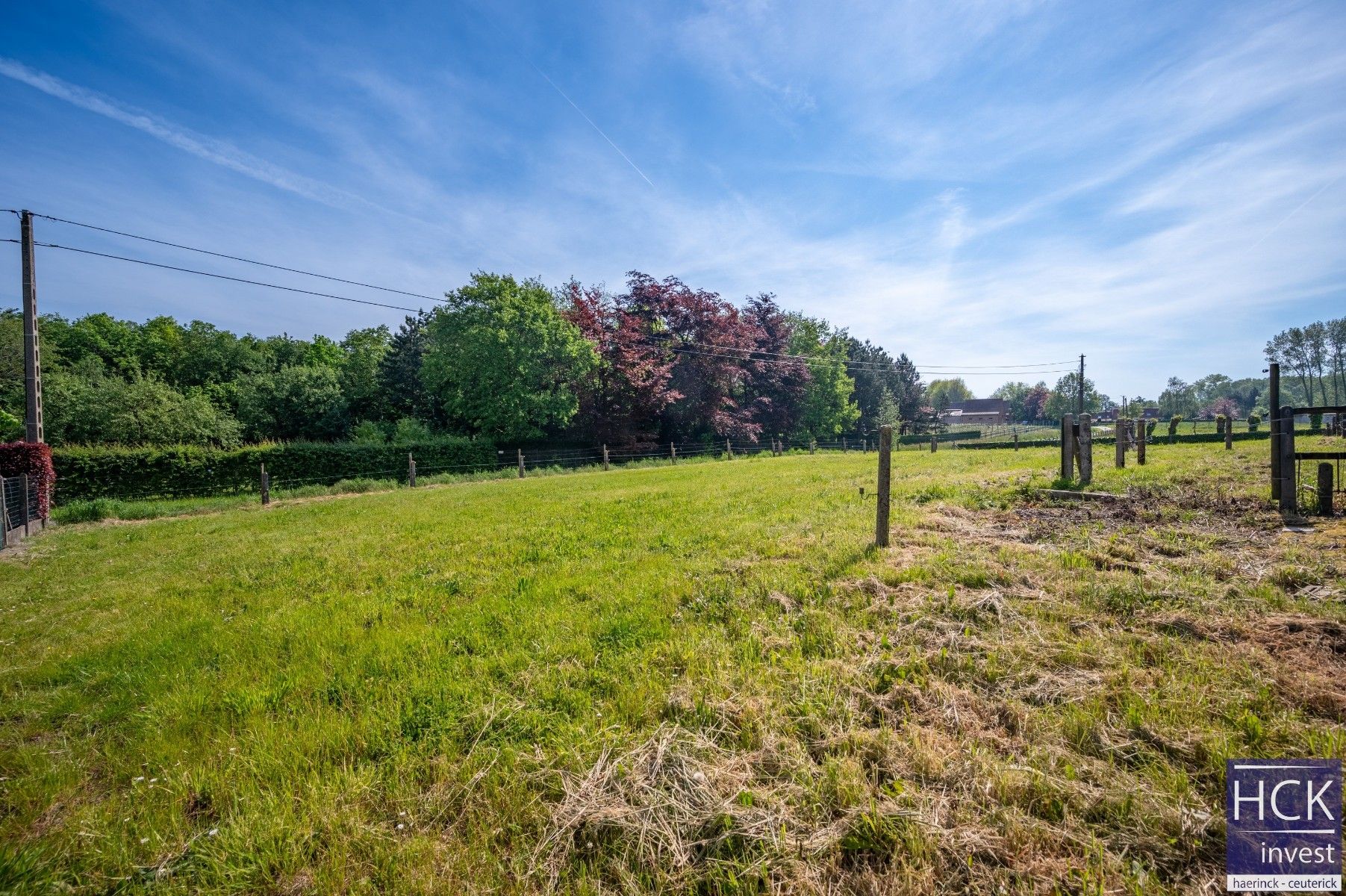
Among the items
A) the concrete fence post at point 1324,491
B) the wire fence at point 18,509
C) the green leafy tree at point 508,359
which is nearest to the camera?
the concrete fence post at point 1324,491

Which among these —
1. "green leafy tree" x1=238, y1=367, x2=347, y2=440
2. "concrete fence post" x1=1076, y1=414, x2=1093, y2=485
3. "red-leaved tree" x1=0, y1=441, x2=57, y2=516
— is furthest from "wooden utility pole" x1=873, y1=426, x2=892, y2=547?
"green leafy tree" x1=238, y1=367, x2=347, y2=440

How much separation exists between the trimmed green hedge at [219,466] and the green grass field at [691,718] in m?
15.4

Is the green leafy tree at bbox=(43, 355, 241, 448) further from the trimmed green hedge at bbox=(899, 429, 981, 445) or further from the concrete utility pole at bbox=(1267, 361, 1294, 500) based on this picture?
the trimmed green hedge at bbox=(899, 429, 981, 445)

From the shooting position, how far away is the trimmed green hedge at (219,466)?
53.5 feet

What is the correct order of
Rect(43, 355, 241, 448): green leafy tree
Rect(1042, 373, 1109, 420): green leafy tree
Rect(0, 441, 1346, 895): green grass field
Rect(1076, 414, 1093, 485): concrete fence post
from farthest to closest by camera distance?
Rect(1042, 373, 1109, 420): green leafy tree
Rect(43, 355, 241, 448): green leafy tree
Rect(1076, 414, 1093, 485): concrete fence post
Rect(0, 441, 1346, 895): green grass field

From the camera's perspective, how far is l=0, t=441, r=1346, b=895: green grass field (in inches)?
73.4

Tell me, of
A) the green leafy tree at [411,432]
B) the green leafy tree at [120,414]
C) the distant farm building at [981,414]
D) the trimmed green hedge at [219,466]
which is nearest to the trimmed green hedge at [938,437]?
the distant farm building at [981,414]

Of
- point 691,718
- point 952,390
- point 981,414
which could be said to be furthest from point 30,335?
point 952,390

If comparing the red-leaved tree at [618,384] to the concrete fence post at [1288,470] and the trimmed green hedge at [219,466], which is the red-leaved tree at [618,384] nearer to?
the trimmed green hedge at [219,466]

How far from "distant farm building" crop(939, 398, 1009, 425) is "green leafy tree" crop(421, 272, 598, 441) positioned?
74252 mm

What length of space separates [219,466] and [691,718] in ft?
Result: 78.0

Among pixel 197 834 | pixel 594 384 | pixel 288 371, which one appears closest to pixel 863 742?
pixel 197 834

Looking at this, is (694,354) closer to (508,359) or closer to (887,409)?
(508,359)

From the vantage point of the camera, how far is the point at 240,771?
2506 mm
